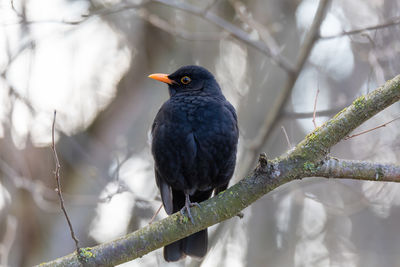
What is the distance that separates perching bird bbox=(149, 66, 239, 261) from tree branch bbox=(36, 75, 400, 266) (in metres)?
0.47

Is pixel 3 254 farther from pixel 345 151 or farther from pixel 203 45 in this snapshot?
pixel 345 151

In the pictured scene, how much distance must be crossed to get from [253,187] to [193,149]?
82 centimetres

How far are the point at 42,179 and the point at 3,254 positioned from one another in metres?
1.51

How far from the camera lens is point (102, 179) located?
5.40m

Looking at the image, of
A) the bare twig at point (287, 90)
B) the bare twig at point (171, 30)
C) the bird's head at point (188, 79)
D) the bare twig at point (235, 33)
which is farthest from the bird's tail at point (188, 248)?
the bare twig at point (171, 30)

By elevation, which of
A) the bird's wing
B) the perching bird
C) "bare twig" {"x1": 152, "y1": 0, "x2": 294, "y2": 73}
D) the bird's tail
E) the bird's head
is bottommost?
the bird's tail

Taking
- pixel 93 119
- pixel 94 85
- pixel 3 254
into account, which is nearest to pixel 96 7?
pixel 94 85

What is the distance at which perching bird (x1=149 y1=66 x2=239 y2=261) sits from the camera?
385cm

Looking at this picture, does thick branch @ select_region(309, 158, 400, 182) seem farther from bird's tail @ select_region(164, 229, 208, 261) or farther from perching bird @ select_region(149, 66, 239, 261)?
bird's tail @ select_region(164, 229, 208, 261)

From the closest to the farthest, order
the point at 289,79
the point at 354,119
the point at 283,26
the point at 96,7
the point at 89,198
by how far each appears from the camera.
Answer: the point at 354,119, the point at 289,79, the point at 89,198, the point at 96,7, the point at 283,26

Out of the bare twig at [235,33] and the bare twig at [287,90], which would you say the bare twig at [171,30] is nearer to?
the bare twig at [235,33]

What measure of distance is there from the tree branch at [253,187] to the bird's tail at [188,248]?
90 centimetres

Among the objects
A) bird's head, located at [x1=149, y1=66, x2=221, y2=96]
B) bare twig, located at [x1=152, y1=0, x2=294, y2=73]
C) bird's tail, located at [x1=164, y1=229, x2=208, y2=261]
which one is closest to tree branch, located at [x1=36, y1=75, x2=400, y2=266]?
bird's tail, located at [x1=164, y1=229, x2=208, y2=261]

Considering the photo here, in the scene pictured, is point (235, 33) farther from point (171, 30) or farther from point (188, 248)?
point (188, 248)
